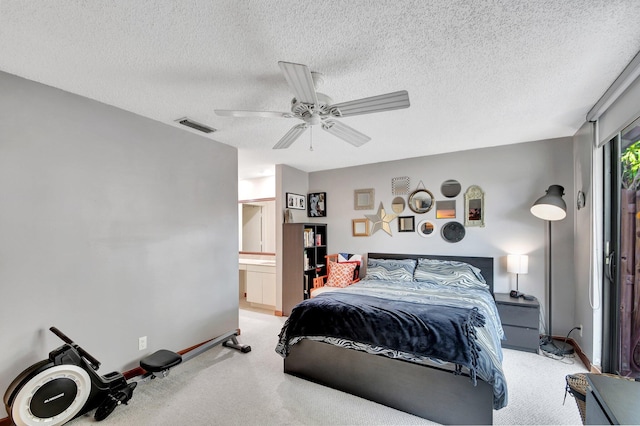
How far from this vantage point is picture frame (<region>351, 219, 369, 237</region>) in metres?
4.70

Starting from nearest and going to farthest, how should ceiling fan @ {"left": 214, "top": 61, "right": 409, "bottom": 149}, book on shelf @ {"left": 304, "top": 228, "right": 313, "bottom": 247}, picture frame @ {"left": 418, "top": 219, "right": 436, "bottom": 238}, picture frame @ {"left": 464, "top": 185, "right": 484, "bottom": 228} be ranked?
ceiling fan @ {"left": 214, "top": 61, "right": 409, "bottom": 149}, picture frame @ {"left": 464, "top": 185, "right": 484, "bottom": 228}, picture frame @ {"left": 418, "top": 219, "right": 436, "bottom": 238}, book on shelf @ {"left": 304, "top": 228, "right": 313, "bottom": 247}

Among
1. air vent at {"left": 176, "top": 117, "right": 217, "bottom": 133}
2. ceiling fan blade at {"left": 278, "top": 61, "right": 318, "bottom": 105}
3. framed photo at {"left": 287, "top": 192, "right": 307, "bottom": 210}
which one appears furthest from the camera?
framed photo at {"left": 287, "top": 192, "right": 307, "bottom": 210}

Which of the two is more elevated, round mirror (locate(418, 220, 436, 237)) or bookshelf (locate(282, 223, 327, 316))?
round mirror (locate(418, 220, 436, 237))

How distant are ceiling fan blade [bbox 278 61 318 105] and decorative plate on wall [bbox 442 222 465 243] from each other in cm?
312

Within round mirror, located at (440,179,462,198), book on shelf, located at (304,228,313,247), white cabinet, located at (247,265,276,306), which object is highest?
round mirror, located at (440,179,462,198)

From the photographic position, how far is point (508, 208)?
3.73 meters

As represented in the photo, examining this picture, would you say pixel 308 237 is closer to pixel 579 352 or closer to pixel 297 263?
pixel 297 263

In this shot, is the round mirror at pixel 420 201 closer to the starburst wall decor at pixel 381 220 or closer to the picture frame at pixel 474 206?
the starburst wall decor at pixel 381 220

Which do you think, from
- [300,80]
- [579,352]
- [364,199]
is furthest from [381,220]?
[300,80]

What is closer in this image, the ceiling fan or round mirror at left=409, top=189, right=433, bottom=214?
the ceiling fan

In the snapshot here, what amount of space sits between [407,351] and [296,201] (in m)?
3.33

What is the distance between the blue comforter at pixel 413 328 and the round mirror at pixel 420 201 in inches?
60.5

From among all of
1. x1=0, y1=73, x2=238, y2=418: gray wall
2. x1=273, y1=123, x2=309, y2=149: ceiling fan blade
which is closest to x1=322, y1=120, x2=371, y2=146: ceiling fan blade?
x1=273, y1=123, x2=309, y2=149: ceiling fan blade

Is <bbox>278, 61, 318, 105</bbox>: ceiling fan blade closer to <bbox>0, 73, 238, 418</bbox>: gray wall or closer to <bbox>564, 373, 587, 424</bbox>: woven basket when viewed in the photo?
<bbox>0, 73, 238, 418</bbox>: gray wall
